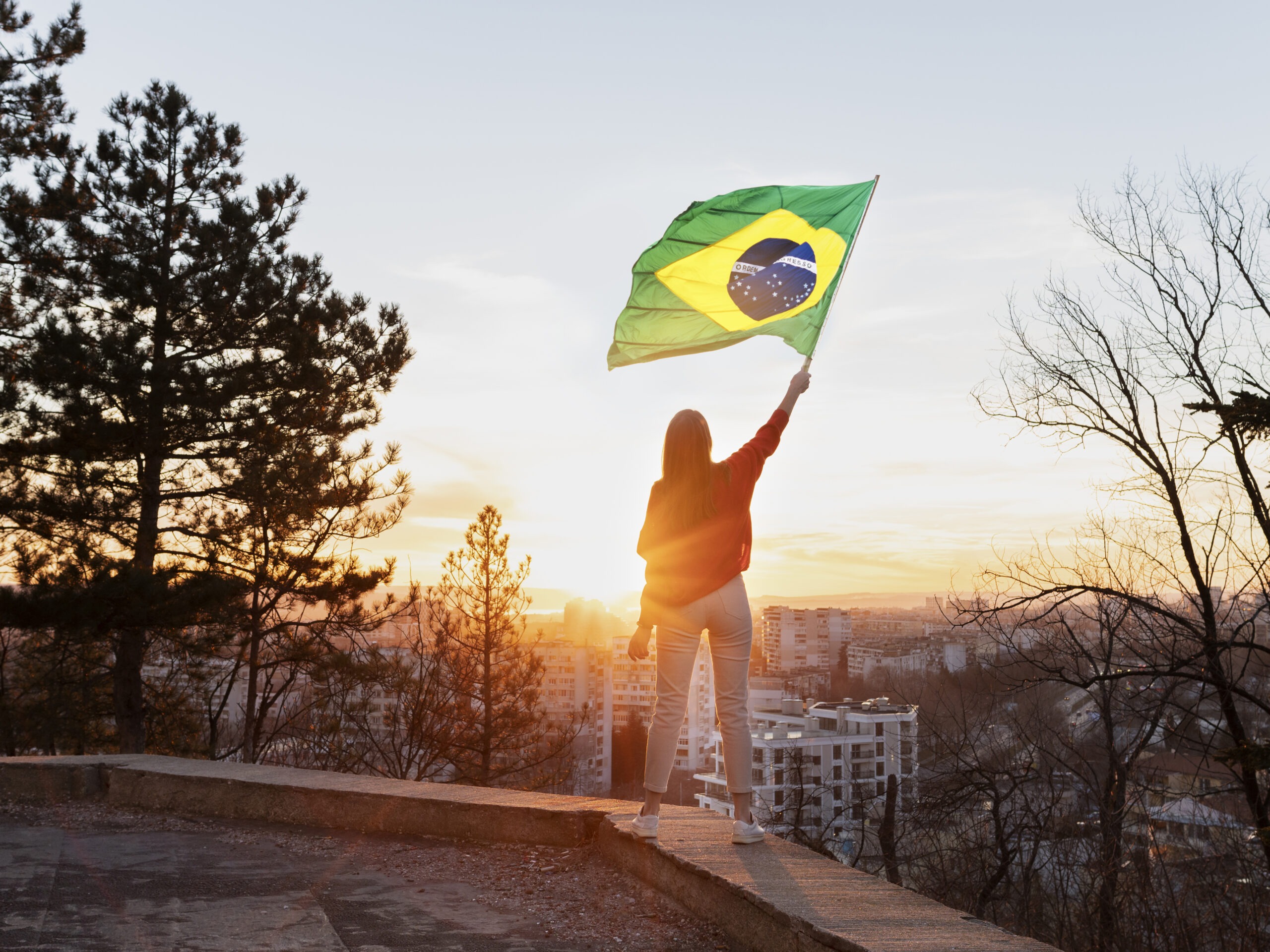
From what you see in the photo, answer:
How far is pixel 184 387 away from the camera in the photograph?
44.2 feet

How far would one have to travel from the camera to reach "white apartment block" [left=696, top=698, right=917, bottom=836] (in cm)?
855

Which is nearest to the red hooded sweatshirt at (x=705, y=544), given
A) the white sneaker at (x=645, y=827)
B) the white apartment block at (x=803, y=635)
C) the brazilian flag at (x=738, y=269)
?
the white sneaker at (x=645, y=827)

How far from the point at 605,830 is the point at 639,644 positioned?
110cm

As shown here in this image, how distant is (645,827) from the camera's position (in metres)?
3.92

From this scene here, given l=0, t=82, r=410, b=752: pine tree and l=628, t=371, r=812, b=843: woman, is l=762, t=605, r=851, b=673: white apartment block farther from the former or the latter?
l=628, t=371, r=812, b=843: woman

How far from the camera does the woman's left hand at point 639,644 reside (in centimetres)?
380

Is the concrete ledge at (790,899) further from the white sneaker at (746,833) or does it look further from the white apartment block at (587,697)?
the white apartment block at (587,697)

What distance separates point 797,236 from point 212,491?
11.5m

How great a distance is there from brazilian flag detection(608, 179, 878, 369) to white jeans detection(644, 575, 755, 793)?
1.92 meters

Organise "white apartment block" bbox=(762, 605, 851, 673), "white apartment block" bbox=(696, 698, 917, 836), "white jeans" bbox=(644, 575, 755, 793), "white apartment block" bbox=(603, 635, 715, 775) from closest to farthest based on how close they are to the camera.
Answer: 1. "white jeans" bbox=(644, 575, 755, 793)
2. "white apartment block" bbox=(696, 698, 917, 836)
3. "white apartment block" bbox=(603, 635, 715, 775)
4. "white apartment block" bbox=(762, 605, 851, 673)

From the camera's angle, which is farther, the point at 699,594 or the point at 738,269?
the point at 738,269

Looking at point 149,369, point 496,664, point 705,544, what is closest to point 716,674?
point 705,544

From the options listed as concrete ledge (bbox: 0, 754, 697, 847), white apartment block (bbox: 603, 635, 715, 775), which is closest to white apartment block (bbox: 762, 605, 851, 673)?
white apartment block (bbox: 603, 635, 715, 775)

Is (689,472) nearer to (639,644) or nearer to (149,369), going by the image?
(639,644)
